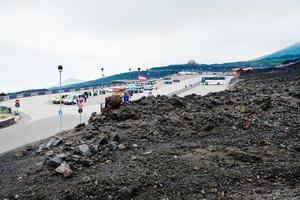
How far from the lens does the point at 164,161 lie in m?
10.2

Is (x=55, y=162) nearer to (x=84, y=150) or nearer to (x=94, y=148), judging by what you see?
(x=84, y=150)

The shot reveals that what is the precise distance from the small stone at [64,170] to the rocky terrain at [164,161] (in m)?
0.03

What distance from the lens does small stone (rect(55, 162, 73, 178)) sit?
959 centimetres

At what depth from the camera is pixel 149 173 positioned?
31.0 feet

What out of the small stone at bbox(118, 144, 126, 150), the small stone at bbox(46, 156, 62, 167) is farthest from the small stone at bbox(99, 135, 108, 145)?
the small stone at bbox(46, 156, 62, 167)

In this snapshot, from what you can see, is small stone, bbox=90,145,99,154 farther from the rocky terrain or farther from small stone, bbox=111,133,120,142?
small stone, bbox=111,133,120,142

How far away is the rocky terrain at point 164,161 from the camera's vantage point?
8.88 meters

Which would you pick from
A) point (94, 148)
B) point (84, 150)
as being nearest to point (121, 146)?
point (94, 148)

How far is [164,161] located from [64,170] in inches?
105

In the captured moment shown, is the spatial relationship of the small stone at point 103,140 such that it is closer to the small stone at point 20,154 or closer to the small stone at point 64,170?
the small stone at point 64,170

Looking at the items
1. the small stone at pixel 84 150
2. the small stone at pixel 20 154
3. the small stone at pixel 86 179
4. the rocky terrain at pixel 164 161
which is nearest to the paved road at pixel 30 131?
the small stone at pixel 20 154

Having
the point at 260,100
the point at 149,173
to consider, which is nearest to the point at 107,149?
the point at 149,173

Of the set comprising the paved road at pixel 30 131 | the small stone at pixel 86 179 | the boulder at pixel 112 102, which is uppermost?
the boulder at pixel 112 102

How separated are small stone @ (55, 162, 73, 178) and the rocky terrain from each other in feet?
0.08
